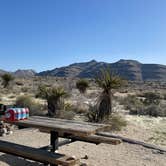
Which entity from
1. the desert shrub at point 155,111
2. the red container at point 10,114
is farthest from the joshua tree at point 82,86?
the red container at point 10,114

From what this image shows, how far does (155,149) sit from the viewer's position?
748 centimetres

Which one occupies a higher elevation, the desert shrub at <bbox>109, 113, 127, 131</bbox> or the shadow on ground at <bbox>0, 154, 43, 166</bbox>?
the desert shrub at <bbox>109, 113, 127, 131</bbox>

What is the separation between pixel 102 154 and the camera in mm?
6949

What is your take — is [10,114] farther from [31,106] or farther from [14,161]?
[31,106]

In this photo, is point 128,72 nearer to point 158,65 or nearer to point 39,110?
point 158,65

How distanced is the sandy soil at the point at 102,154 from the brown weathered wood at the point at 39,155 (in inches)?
29.3

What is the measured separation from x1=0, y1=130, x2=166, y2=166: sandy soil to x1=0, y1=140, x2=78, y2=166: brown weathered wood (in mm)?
745

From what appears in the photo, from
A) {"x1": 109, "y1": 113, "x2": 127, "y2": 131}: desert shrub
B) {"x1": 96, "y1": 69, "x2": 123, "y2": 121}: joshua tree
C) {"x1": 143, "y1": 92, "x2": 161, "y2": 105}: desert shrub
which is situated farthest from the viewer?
{"x1": 143, "y1": 92, "x2": 161, "y2": 105}: desert shrub

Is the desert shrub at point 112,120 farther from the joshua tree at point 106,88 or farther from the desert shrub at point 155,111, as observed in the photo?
the desert shrub at point 155,111

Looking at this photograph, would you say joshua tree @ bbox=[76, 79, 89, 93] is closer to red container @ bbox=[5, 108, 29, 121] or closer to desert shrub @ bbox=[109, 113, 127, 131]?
desert shrub @ bbox=[109, 113, 127, 131]

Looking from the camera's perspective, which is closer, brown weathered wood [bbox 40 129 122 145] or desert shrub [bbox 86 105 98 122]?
brown weathered wood [bbox 40 129 122 145]

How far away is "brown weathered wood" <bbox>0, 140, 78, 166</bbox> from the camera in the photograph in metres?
4.65

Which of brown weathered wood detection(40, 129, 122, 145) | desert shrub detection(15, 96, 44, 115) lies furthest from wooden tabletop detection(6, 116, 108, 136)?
desert shrub detection(15, 96, 44, 115)

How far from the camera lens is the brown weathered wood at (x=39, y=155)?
15.3ft
